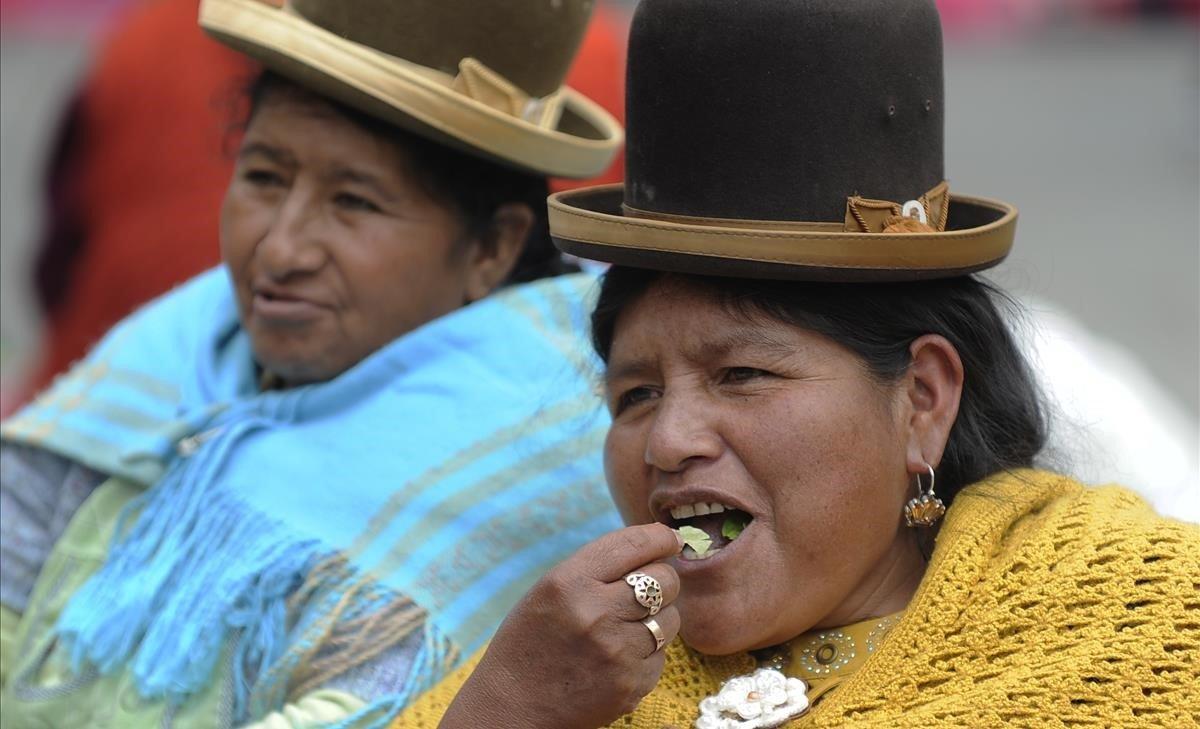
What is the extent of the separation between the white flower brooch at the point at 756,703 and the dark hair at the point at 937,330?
1.43 ft

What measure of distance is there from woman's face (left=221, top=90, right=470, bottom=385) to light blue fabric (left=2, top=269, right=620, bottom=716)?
0.09 meters

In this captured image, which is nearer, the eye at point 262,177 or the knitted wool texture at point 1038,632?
the knitted wool texture at point 1038,632

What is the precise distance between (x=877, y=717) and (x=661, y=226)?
749 millimetres

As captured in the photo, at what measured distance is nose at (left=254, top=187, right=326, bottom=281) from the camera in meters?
3.54

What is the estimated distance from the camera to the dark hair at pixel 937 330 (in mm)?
2674

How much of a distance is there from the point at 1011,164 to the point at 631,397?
12313mm

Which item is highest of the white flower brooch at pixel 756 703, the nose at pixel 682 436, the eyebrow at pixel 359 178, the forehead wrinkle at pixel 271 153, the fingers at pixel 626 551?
the forehead wrinkle at pixel 271 153

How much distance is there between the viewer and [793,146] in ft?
8.71

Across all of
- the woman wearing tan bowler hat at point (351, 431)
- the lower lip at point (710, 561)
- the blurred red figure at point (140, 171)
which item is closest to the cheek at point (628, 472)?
the lower lip at point (710, 561)

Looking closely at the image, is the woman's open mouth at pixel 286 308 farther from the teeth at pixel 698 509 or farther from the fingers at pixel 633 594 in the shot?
the fingers at pixel 633 594

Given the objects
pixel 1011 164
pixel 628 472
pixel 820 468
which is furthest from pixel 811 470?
pixel 1011 164

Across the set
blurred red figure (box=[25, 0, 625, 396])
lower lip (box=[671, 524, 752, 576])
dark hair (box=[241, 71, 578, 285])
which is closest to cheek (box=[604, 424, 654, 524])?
lower lip (box=[671, 524, 752, 576])

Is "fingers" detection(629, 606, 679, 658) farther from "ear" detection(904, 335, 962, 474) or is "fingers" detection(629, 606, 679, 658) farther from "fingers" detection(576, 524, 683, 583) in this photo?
"ear" detection(904, 335, 962, 474)

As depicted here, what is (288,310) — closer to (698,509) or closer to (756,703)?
(698,509)
